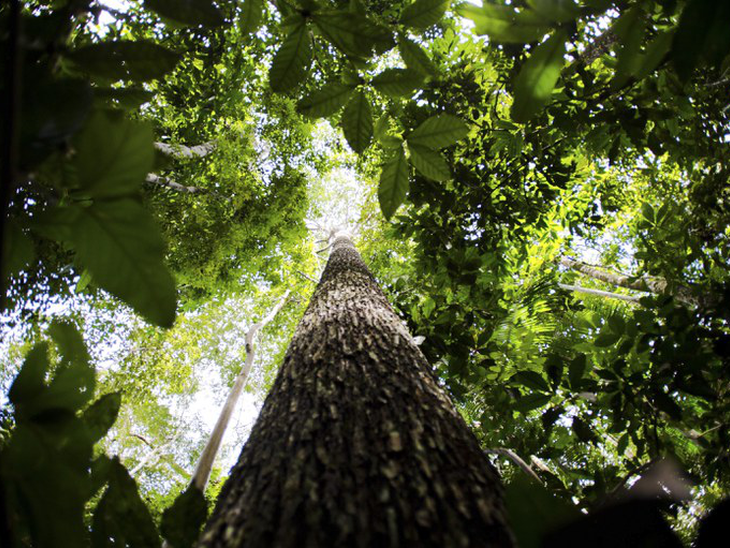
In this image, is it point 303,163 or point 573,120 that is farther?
point 303,163

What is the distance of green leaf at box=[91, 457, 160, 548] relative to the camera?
1.85 ft

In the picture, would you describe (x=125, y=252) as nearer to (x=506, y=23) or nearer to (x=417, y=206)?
(x=506, y=23)

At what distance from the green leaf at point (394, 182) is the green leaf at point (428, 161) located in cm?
3

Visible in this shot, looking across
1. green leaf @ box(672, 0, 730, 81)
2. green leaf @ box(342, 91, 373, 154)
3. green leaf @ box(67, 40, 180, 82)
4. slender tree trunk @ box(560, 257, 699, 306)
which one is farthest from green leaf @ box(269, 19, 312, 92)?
slender tree trunk @ box(560, 257, 699, 306)

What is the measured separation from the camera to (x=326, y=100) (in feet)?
2.52

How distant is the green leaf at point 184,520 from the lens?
0.56 metres

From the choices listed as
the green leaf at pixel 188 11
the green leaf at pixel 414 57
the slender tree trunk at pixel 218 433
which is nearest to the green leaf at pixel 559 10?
the green leaf at pixel 414 57

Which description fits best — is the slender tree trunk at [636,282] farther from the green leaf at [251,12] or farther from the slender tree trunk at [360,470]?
the green leaf at [251,12]

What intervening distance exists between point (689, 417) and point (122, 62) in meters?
2.64

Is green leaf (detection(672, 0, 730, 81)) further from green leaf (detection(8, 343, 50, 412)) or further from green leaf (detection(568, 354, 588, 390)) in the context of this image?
green leaf (detection(568, 354, 588, 390))

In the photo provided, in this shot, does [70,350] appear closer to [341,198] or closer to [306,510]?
[306,510]

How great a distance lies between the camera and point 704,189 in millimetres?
2449

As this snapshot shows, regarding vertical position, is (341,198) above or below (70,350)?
above

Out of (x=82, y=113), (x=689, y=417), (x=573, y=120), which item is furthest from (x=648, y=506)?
(x=689, y=417)
